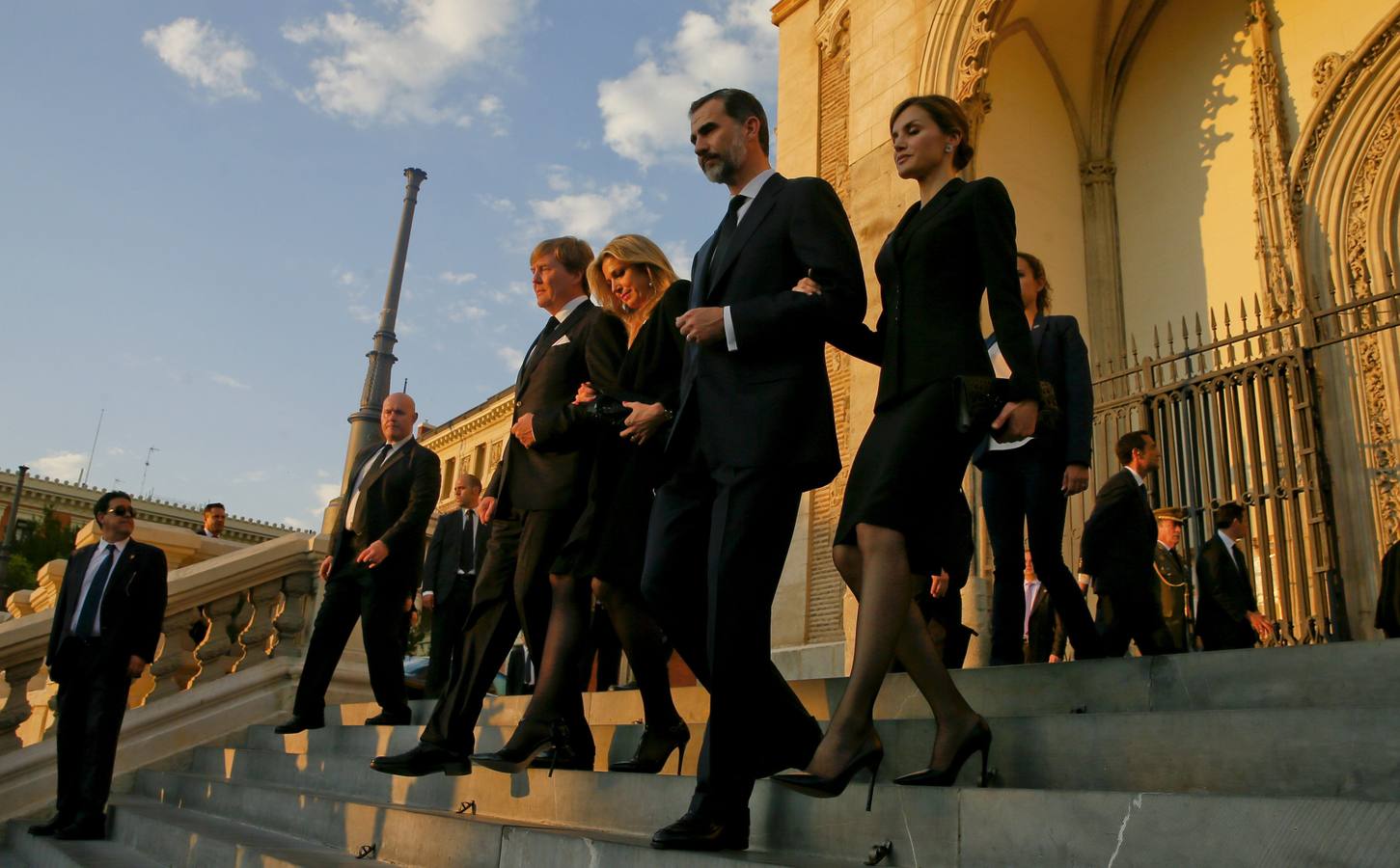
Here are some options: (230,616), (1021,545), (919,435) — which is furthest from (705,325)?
(230,616)

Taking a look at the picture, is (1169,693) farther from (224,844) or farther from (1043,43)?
(1043,43)

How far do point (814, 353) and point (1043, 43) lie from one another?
1028 centimetres

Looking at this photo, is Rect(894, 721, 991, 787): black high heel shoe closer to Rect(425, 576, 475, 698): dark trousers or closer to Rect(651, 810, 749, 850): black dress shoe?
Rect(651, 810, 749, 850): black dress shoe

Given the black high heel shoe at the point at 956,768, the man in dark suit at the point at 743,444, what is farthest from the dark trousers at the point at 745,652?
the black high heel shoe at the point at 956,768

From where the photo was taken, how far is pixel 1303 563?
25.6ft

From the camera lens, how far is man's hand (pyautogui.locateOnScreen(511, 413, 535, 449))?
13.9 ft

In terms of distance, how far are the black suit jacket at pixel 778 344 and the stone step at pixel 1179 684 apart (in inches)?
54.0

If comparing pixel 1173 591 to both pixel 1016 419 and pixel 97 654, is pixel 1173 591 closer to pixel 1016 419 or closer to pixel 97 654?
pixel 1016 419

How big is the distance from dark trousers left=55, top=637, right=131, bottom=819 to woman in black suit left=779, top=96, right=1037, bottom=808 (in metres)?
4.96

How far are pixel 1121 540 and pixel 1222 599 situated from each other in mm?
1887

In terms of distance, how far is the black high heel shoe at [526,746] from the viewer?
3.75 m

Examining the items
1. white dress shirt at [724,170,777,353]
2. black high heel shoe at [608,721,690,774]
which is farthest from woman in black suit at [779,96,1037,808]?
black high heel shoe at [608,721,690,774]

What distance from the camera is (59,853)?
5.53 metres

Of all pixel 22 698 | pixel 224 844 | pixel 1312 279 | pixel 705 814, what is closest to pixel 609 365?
pixel 705 814
